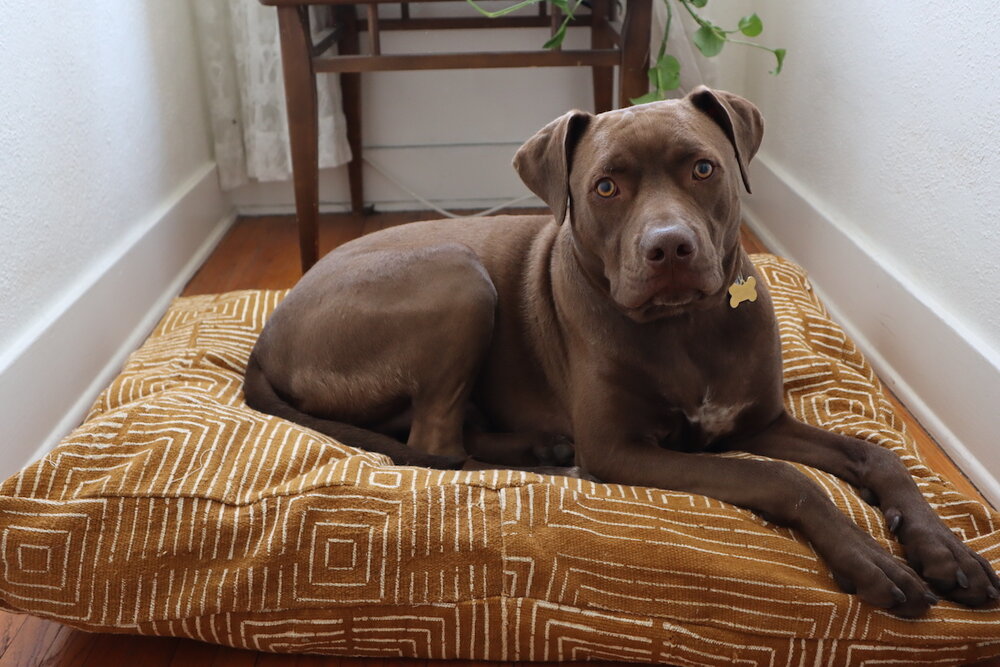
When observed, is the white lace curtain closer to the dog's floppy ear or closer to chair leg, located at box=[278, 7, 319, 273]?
chair leg, located at box=[278, 7, 319, 273]

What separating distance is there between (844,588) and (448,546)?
2.13 ft

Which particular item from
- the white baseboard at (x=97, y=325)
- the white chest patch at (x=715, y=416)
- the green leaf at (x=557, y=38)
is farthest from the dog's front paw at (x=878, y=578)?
the green leaf at (x=557, y=38)

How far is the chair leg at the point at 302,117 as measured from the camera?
3002mm

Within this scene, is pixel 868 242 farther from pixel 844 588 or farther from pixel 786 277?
pixel 844 588

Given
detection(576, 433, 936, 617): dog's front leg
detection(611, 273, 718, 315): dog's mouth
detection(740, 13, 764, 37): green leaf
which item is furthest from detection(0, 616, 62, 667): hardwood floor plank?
detection(740, 13, 764, 37): green leaf

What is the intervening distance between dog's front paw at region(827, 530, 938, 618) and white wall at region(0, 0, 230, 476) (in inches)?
70.1

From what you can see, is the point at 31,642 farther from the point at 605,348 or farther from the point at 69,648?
the point at 605,348

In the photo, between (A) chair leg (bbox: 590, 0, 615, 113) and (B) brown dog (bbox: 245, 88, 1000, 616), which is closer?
(B) brown dog (bbox: 245, 88, 1000, 616)

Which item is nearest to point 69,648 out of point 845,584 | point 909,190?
point 845,584

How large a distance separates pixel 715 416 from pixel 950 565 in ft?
1.65

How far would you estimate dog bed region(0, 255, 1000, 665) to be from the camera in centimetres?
153

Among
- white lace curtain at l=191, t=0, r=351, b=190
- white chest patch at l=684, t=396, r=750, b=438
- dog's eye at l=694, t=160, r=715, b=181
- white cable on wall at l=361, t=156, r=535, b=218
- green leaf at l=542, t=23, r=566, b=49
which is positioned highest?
green leaf at l=542, t=23, r=566, b=49

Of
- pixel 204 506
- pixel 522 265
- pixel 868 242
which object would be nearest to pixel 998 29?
pixel 868 242

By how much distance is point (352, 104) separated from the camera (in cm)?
393
